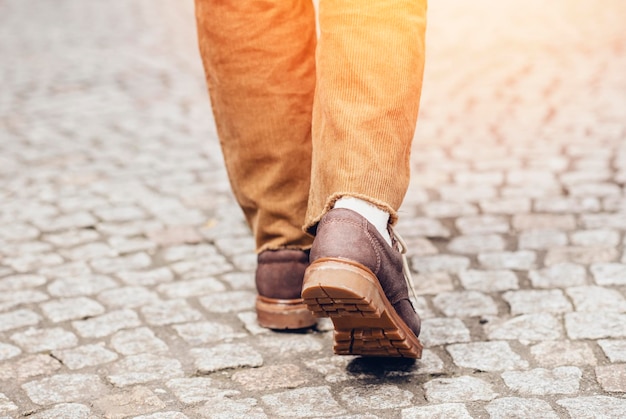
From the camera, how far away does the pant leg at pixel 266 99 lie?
2148 mm

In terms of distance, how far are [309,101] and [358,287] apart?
25.6 inches

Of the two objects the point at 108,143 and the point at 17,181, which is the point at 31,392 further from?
the point at 108,143

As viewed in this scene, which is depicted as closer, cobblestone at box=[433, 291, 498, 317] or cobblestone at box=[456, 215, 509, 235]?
cobblestone at box=[433, 291, 498, 317]

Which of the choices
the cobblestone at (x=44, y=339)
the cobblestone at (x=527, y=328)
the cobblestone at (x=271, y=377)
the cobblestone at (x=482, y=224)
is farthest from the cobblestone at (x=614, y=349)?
the cobblestone at (x=44, y=339)

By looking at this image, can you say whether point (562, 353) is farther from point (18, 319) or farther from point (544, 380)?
point (18, 319)

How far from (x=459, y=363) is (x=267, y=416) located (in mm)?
463

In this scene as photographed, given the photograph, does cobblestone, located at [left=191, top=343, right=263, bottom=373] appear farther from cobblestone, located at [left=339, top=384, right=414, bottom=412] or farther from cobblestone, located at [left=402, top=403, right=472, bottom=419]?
cobblestone, located at [left=402, top=403, right=472, bottom=419]

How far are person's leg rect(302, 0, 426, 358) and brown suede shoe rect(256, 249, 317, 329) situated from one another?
0.43 metres

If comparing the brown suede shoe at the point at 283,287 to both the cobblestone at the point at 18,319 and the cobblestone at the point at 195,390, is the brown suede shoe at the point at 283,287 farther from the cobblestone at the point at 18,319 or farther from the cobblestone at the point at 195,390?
the cobblestone at the point at 18,319

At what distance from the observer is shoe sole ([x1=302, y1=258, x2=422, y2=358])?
171cm

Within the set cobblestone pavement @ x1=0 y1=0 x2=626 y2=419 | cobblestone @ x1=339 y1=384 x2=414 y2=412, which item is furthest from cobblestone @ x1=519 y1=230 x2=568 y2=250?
cobblestone @ x1=339 y1=384 x2=414 y2=412

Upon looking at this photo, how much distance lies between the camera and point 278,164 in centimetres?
224

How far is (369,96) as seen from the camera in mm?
1842

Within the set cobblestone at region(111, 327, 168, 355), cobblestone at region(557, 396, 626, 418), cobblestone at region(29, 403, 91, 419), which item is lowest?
cobblestone at region(111, 327, 168, 355)
